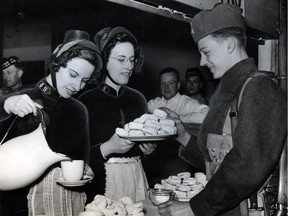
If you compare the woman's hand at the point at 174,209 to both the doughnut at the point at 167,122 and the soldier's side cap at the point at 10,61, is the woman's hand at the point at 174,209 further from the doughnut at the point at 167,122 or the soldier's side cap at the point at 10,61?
the soldier's side cap at the point at 10,61

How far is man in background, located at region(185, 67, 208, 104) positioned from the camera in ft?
9.02

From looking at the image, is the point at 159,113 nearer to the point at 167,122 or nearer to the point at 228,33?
the point at 167,122

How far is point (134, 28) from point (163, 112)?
54 centimetres

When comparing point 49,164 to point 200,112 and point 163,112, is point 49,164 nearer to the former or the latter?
point 163,112

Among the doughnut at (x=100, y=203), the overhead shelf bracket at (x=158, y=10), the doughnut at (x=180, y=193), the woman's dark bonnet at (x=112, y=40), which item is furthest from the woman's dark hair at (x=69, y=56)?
the doughnut at (x=180, y=193)

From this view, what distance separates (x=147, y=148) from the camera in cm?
231

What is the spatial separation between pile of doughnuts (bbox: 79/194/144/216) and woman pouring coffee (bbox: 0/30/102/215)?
12 cm

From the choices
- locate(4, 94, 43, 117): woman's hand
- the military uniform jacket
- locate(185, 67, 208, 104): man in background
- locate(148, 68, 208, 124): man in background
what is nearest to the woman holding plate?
locate(148, 68, 208, 124): man in background

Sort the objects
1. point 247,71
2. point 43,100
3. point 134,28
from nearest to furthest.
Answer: point 43,100 → point 247,71 → point 134,28

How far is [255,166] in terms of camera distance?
5.63 ft

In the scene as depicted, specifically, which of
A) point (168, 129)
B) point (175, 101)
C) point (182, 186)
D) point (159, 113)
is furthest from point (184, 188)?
point (175, 101)

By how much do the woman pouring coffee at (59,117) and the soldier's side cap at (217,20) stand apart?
63cm

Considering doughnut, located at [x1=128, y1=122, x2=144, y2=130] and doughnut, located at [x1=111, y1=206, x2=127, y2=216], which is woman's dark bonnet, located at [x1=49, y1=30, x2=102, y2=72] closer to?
doughnut, located at [x1=128, y1=122, x2=144, y2=130]

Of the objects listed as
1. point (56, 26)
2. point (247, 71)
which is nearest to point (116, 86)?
point (56, 26)
